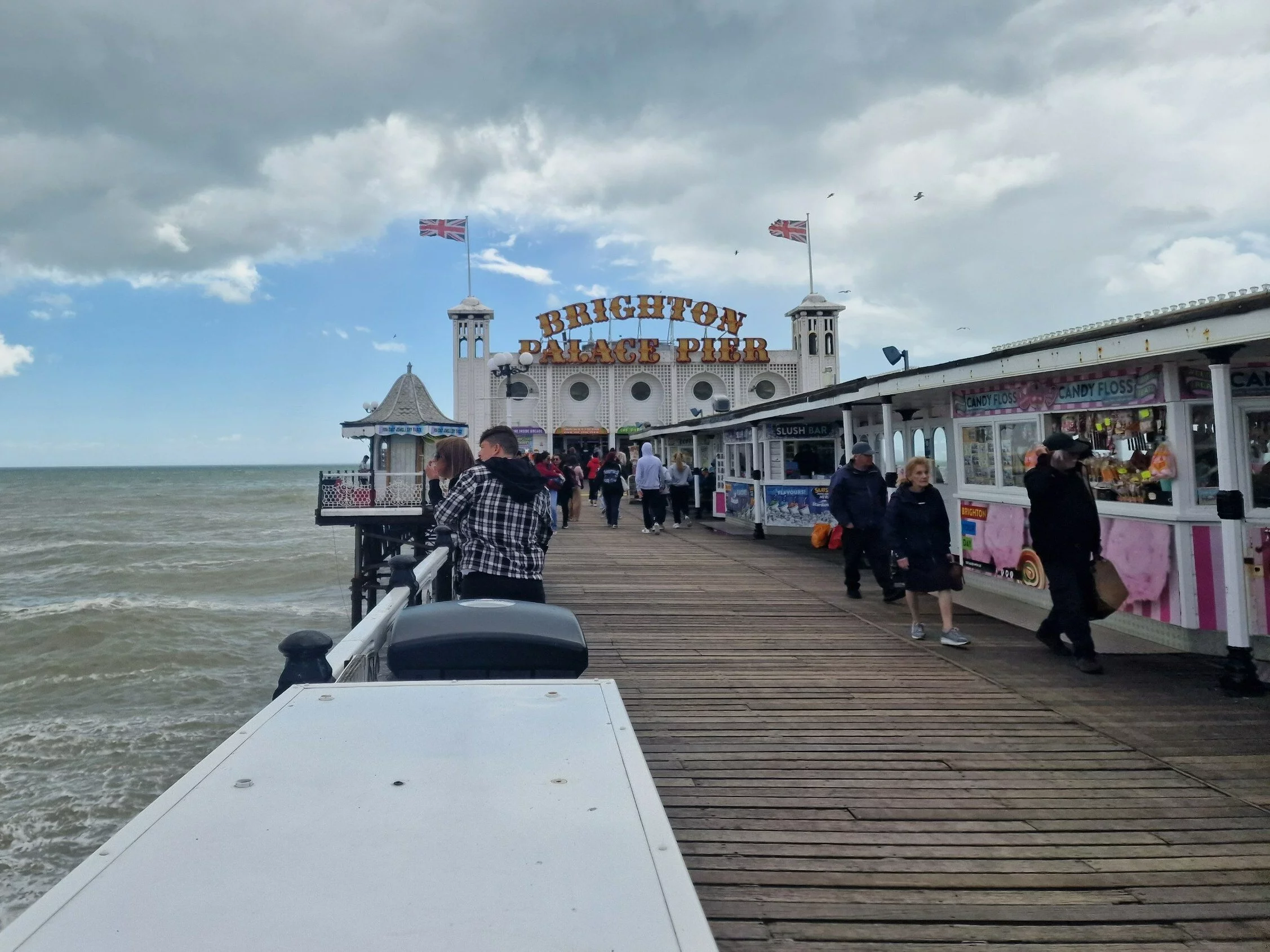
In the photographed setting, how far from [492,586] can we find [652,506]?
12.2 m

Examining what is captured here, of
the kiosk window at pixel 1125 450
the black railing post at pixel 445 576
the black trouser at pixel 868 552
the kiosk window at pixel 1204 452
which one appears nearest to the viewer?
the kiosk window at pixel 1204 452

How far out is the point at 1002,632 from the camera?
696 cm

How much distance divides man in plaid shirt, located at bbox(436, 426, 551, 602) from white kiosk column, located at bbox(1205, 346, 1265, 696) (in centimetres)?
434

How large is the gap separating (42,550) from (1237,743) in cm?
3795

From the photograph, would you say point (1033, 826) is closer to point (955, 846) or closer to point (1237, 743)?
point (955, 846)

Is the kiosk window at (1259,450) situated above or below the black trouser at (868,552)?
above

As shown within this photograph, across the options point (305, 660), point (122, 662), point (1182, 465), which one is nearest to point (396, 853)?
point (305, 660)

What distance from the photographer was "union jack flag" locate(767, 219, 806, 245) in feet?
119

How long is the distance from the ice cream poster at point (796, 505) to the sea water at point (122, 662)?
9.06 meters

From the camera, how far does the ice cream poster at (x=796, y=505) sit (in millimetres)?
14641

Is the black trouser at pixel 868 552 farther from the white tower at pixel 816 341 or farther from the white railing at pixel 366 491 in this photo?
the white tower at pixel 816 341

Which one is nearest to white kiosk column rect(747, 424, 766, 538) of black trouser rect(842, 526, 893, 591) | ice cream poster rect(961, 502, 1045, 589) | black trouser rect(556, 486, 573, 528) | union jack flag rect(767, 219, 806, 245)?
black trouser rect(556, 486, 573, 528)

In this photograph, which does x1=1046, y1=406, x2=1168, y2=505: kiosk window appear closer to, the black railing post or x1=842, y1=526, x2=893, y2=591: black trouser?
x1=842, y1=526, x2=893, y2=591: black trouser

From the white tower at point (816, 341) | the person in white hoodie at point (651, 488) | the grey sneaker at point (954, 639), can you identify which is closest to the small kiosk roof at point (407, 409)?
the person in white hoodie at point (651, 488)
